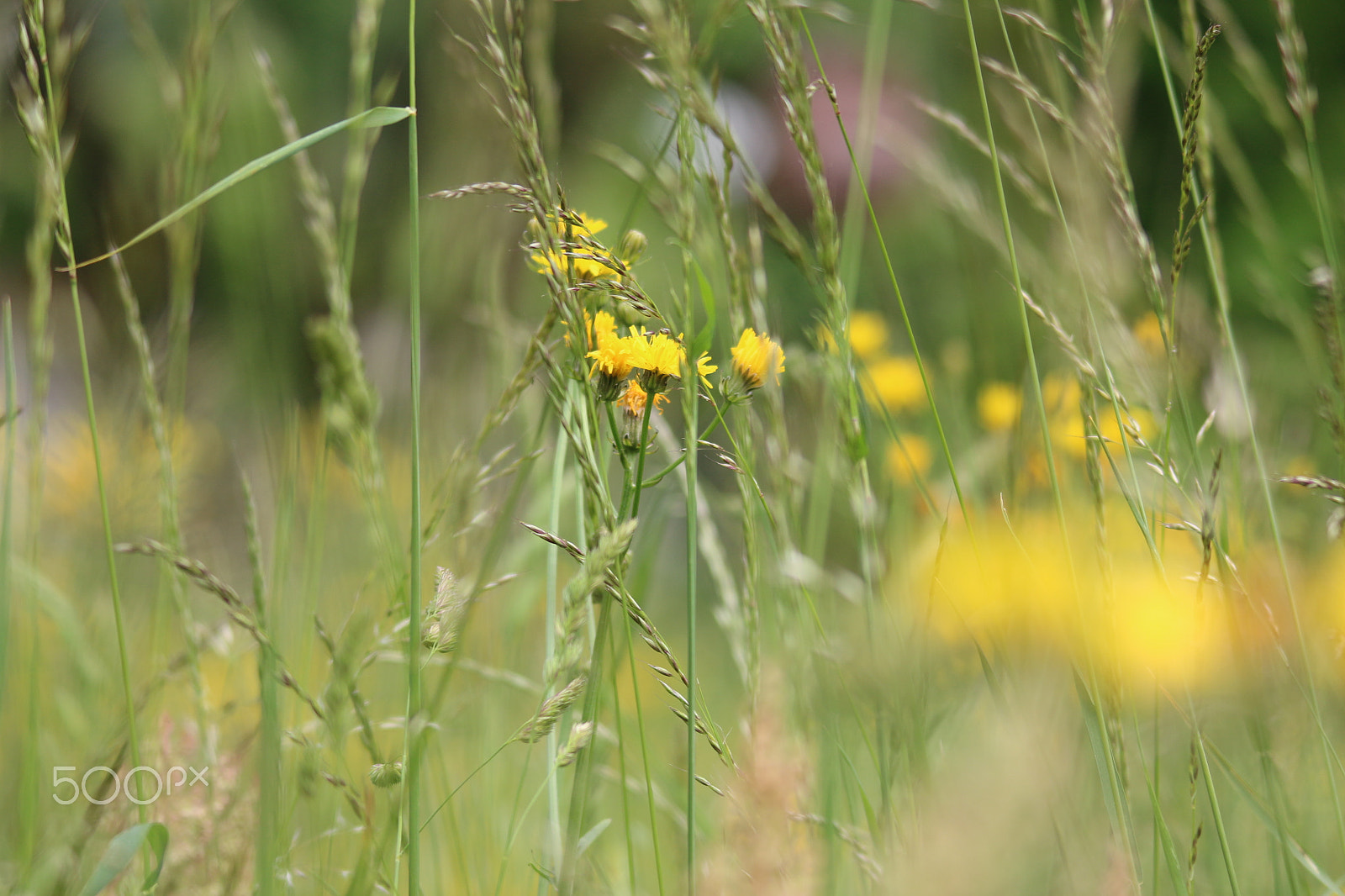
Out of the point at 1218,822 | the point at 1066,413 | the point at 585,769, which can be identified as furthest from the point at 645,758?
the point at 1066,413

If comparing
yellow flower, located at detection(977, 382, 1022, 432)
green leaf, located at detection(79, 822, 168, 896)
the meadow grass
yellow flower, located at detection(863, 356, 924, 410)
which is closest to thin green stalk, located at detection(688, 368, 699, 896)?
the meadow grass

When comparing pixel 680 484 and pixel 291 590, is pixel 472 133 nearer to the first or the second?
pixel 680 484

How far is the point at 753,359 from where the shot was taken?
0.47 m

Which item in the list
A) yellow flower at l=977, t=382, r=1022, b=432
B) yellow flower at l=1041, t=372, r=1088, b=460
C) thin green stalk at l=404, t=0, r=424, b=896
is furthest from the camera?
yellow flower at l=977, t=382, r=1022, b=432

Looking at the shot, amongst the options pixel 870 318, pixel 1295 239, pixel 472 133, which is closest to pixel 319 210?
pixel 472 133

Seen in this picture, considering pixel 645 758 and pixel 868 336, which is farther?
pixel 868 336

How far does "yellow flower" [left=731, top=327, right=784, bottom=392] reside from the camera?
474 millimetres

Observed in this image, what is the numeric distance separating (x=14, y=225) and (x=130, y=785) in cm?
613

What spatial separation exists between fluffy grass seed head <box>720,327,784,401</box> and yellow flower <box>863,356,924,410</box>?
0.93 metres

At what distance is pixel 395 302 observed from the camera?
34.0 inches

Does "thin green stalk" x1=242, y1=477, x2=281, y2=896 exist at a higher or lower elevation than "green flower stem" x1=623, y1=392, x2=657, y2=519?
lower

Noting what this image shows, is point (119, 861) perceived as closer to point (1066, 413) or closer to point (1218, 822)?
point (1218, 822)

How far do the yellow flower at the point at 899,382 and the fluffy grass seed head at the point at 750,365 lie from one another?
3.07 feet

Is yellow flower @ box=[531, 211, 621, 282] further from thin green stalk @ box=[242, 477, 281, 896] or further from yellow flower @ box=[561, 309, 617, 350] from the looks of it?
thin green stalk @ box=[242, 477, 281, 896]
